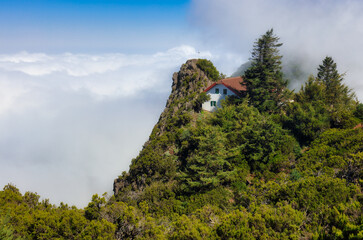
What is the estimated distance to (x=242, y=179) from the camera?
29312 mm

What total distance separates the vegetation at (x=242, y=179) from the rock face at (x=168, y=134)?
0.79ft

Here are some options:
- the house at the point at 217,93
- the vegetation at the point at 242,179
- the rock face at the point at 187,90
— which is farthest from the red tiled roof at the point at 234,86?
the rock face at the point at 187,90

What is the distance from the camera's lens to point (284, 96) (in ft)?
146

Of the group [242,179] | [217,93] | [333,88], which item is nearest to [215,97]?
[217,93]

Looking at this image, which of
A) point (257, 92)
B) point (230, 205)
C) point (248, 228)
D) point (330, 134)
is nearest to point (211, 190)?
point (230, 205)

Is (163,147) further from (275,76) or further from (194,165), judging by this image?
(275,76)

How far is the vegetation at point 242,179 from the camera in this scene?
14.5m

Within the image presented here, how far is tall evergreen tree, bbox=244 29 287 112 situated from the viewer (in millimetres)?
43531

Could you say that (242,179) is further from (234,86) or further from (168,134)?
(234,86)

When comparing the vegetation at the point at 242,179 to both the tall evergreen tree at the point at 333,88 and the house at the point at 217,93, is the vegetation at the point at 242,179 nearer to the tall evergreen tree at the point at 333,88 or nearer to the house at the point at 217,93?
the tall evergreen tree at the point at 333,88

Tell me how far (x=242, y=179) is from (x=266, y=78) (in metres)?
21.9

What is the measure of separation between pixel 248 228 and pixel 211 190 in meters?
12.1

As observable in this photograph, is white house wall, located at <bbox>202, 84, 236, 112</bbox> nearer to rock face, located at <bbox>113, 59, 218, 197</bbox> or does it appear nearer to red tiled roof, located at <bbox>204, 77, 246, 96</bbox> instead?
red tiled roof, located at <bbox>204, 77, 246, 96</bbox>

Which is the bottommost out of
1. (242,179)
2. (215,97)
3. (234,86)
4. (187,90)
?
(242,179)
